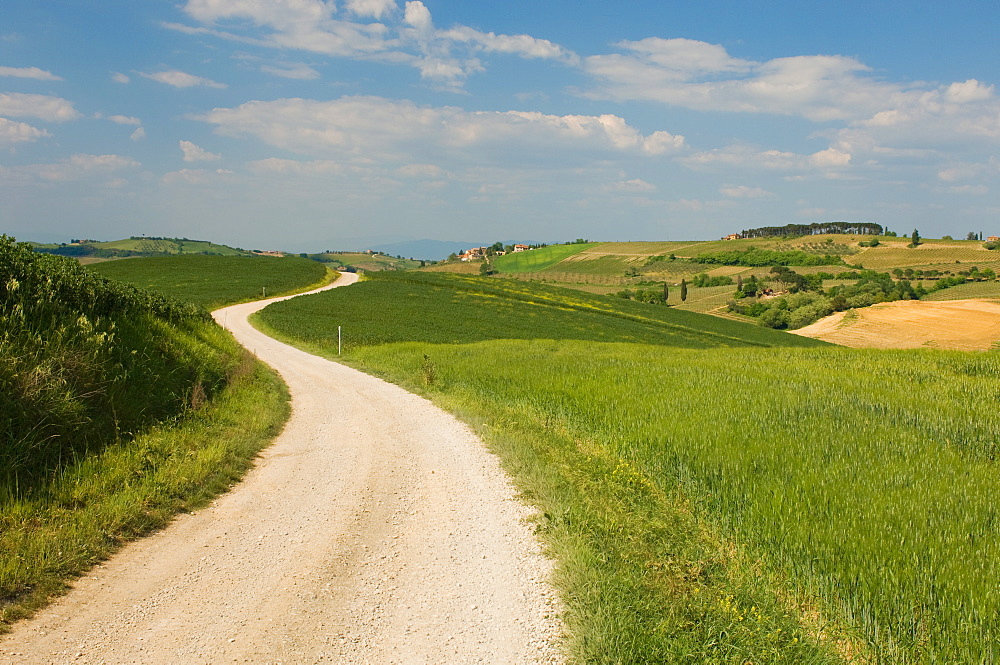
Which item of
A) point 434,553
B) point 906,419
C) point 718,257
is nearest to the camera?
point 434,553

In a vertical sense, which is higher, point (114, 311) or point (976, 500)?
Answer: point (114, 311)

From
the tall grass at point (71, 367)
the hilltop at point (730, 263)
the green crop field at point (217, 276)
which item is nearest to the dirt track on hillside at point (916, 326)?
the hilltop at point (730, 263)

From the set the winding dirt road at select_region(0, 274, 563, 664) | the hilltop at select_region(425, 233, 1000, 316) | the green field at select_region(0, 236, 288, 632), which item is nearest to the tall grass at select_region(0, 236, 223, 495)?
the green field at select_region(0, 236, 288, 632)

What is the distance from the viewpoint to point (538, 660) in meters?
5.03

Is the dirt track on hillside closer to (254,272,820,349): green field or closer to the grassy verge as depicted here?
(254,272,820,349): green field

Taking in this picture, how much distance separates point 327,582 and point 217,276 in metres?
85.2

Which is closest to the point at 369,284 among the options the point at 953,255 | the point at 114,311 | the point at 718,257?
the point at 114,311

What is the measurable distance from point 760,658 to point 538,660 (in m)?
1.84

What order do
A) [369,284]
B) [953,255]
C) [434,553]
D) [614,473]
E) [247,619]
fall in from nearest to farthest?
[247,619] → [434,553] → [614,473] → [369,284] → [953,255]

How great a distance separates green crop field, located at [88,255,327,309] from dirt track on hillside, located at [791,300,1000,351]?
231 ft

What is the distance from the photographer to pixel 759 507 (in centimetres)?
754

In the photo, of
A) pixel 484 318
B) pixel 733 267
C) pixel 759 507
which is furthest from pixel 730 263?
pixel 759 507

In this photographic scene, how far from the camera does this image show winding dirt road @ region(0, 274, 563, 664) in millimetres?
5062

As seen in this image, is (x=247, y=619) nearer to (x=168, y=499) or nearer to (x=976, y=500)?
(x=168, y=499)
